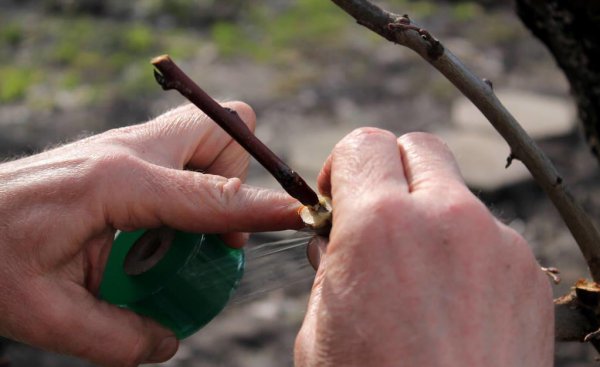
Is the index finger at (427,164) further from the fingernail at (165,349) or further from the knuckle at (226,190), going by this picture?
the fingernail at (165,349)

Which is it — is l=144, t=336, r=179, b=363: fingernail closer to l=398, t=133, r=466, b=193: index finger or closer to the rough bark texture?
l=398, t=133, r=466, b=193: index finger

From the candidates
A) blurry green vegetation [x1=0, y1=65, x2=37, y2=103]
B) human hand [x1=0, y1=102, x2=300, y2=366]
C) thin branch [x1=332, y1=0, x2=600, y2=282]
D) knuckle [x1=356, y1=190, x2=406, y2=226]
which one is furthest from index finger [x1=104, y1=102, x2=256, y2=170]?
blurry green vegetation [x1=0, y1=65, x2=37, y2=103]

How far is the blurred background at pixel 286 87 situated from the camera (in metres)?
4.84

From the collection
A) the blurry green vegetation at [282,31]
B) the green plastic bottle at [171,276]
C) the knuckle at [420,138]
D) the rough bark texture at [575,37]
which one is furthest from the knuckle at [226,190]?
the blurry green vegetation at [282,31]

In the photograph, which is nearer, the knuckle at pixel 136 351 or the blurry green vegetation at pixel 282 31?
the knuckle at pixel 136 351

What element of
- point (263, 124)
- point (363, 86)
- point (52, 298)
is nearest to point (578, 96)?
point (52, 298)

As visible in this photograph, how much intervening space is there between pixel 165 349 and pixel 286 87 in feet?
16.9

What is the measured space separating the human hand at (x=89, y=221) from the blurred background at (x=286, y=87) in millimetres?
2398

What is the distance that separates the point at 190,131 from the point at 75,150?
0.25 metres

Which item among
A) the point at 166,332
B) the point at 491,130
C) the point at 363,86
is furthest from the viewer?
the point at 363,86

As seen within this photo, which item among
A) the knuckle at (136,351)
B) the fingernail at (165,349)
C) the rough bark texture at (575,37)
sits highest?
the rough bark texture at (575,37)

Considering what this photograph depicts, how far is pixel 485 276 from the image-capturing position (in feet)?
4.25

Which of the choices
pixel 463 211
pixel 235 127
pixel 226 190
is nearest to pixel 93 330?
pixel 226 190

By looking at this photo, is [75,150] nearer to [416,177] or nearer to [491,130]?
[416,177]
